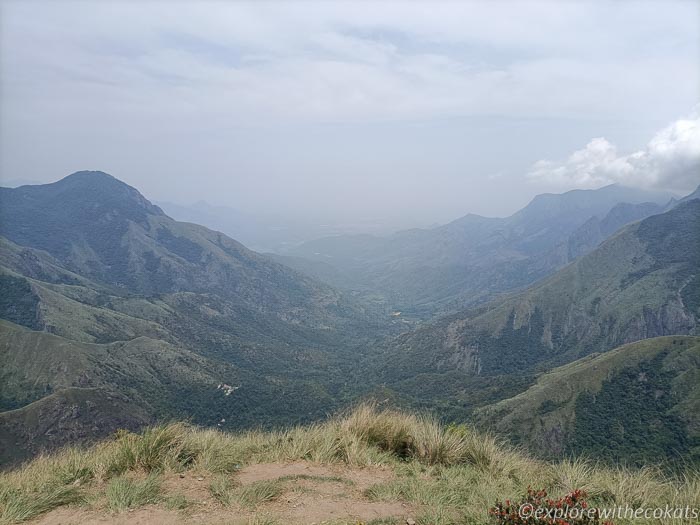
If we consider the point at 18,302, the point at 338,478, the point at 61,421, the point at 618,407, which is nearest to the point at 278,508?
the point at 338,478

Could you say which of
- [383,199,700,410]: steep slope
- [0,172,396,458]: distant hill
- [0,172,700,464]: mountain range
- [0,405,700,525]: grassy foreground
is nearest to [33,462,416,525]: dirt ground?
[0,405,700,525]: grassy foreground

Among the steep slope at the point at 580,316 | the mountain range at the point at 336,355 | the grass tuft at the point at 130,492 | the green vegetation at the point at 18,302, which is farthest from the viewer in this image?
the steep slope at the point at 580,316

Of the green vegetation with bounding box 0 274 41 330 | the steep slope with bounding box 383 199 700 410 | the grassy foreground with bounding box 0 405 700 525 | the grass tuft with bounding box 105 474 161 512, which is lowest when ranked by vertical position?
the steep slope with bounding box 383 199 700 410

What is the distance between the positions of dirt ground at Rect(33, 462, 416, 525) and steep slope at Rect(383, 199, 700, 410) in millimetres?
121170

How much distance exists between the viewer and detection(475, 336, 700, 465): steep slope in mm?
63031

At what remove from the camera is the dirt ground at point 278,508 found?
17.1 ft

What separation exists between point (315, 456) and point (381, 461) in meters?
1.23

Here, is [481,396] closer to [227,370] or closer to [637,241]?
[227,370]

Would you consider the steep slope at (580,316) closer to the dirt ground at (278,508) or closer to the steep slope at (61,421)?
the steep slope at (61,421)

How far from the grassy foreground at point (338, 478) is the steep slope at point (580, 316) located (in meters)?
119

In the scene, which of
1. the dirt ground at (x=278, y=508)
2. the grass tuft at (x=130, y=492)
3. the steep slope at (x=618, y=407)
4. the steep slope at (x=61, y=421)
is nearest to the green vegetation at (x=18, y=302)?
the steep slope at (x=61, y=421)

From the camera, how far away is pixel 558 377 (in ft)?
269

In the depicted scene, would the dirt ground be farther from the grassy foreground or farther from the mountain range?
the mountain range

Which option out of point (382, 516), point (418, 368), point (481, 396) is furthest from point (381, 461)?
point (418, 368)
